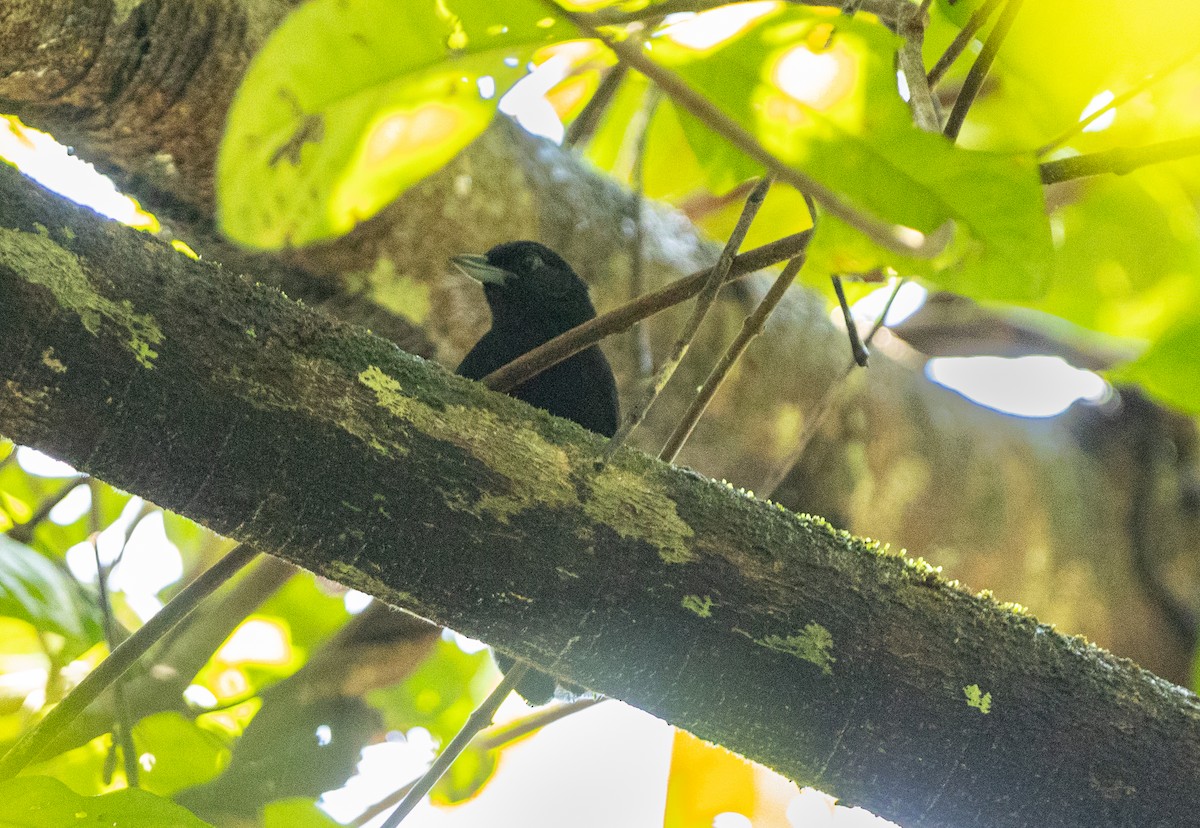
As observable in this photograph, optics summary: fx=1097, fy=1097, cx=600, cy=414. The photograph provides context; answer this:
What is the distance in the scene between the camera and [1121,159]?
99 centimetres

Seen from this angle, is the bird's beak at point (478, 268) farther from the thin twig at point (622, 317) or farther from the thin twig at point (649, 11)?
the thin twig at point (649, 11)

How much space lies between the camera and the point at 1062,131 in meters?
1.15

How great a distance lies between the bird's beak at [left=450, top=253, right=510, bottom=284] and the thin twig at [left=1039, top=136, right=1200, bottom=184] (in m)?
1.57

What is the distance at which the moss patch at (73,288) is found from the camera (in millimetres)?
1086

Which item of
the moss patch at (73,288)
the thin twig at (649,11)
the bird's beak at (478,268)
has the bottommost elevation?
the moss patch at (73,288)

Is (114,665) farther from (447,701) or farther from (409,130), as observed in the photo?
(447,701)

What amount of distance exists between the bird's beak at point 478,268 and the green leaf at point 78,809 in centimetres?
161

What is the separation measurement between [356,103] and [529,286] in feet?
5.36

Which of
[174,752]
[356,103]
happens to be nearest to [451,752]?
[356,103]

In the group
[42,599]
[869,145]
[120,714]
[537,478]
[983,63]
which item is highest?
[983,63]

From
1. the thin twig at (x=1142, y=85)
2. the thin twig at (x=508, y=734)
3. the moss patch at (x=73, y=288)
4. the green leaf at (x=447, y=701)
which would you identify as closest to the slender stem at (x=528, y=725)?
the thin twig at (x=508, y=734)

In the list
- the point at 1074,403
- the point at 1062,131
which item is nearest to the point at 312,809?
the point at 1062,131

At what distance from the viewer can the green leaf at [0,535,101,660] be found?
202 centimetres

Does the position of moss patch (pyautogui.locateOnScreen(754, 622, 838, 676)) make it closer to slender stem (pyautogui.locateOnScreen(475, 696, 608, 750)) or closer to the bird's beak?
slender stem (pyautogui.locateOnScreen(475, 696, 608, 750))
